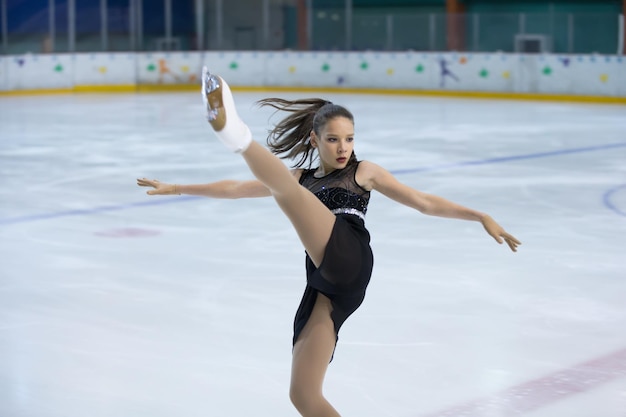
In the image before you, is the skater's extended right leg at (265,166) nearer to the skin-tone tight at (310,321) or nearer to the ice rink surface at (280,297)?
the skin-tone tight at (310,321)

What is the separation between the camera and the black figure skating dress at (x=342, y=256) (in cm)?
287

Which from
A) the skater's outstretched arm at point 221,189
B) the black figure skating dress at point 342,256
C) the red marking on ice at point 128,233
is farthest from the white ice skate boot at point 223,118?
the red marking on ice at point 128,233

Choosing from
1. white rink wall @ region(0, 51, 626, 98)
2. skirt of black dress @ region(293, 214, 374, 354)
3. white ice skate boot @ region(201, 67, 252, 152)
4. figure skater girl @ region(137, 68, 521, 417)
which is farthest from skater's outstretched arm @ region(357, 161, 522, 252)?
white rink wall @ region(0, 51, 626, 98)

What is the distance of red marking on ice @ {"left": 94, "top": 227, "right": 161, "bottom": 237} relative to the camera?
270 inches

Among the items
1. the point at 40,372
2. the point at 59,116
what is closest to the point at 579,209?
the point at 40,372

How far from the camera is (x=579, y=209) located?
7.77 metres

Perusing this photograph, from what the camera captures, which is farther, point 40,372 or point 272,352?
point 272,352

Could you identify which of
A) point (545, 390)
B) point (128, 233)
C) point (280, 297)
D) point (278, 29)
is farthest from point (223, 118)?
point (278, 29)

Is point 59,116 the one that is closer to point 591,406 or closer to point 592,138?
point 592,138

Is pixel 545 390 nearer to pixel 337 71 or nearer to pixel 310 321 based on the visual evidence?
pixel 310 321

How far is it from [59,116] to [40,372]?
12.6m

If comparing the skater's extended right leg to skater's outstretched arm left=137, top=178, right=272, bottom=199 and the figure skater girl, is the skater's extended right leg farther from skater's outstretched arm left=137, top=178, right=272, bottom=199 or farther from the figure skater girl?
skater's outstretched arm left=137, top=178, right=272, bottom=199

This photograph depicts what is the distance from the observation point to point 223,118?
2.66 m

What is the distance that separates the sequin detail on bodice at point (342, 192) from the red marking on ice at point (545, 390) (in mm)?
848
